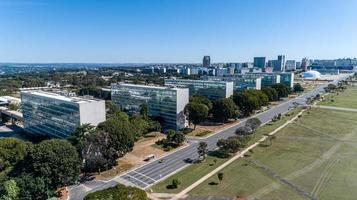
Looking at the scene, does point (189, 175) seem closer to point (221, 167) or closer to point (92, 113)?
point (221, 167)

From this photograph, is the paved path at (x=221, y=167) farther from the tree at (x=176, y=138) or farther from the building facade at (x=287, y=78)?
the building facade at (x=287, y=78)

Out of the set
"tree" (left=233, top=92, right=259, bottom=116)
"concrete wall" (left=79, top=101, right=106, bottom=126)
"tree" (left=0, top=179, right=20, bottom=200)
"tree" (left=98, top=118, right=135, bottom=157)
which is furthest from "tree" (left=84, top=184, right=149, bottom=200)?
"tree" (left=233, top=92, right=259, bottom=116)

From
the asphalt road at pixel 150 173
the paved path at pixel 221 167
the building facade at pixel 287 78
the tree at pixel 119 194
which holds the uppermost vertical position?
the building facade at pixel 287 78

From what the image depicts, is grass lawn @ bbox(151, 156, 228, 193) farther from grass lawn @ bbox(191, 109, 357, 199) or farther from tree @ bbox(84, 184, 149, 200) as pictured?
tree @ bbox(84, 184, 149, 200)

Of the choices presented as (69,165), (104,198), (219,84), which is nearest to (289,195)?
(104,198)

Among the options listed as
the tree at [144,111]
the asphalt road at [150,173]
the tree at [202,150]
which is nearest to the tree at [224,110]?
the asphalt road at [150,173]

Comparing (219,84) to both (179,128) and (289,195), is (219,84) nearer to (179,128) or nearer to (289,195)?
(179,128)
